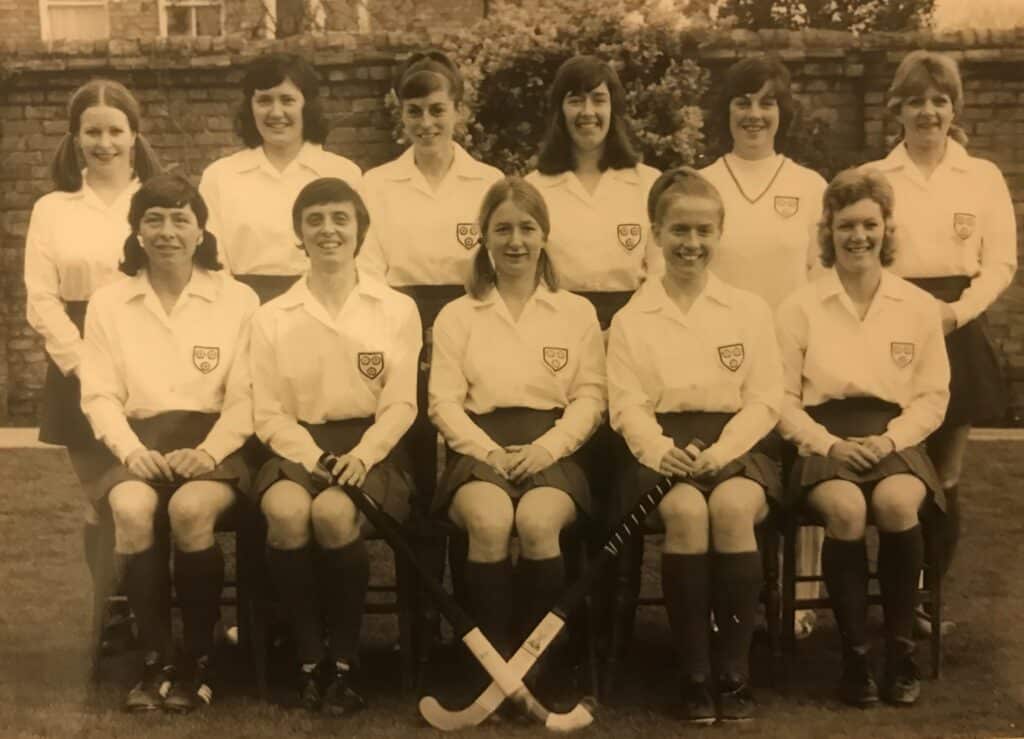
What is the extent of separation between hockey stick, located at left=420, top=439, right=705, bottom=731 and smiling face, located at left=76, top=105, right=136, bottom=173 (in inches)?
52.3

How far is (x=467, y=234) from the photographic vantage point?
9.64 ft

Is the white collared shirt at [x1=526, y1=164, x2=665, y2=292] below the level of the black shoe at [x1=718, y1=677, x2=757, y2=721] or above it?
above

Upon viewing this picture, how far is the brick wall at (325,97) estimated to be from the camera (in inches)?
111

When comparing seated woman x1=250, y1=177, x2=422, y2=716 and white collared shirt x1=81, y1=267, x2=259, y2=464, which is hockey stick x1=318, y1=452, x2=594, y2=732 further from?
white collared shirt x1=81, y1=267, x2=259, y2=464

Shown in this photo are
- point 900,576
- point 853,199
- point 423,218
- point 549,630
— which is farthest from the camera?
point 423,218

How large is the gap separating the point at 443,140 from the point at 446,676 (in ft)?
3.91

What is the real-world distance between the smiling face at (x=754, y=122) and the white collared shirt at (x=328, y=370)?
889 mm

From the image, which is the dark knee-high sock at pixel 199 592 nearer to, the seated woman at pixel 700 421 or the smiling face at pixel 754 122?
the seated woman at pixel 700 421

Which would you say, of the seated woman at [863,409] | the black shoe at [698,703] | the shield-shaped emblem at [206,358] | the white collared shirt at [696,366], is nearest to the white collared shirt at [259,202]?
the shield-shaped emblem at [206,358]

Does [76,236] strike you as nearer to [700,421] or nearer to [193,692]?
[193,692]

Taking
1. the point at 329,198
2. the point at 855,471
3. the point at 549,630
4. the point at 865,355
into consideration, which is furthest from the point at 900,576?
the point at 329,198

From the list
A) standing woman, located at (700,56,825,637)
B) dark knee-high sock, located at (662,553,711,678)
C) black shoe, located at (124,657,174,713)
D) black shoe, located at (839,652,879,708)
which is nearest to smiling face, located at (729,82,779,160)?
standing woman, located at (700,56,825,637)

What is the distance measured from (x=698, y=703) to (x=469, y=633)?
0.48m

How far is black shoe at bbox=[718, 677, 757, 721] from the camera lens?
266cm
